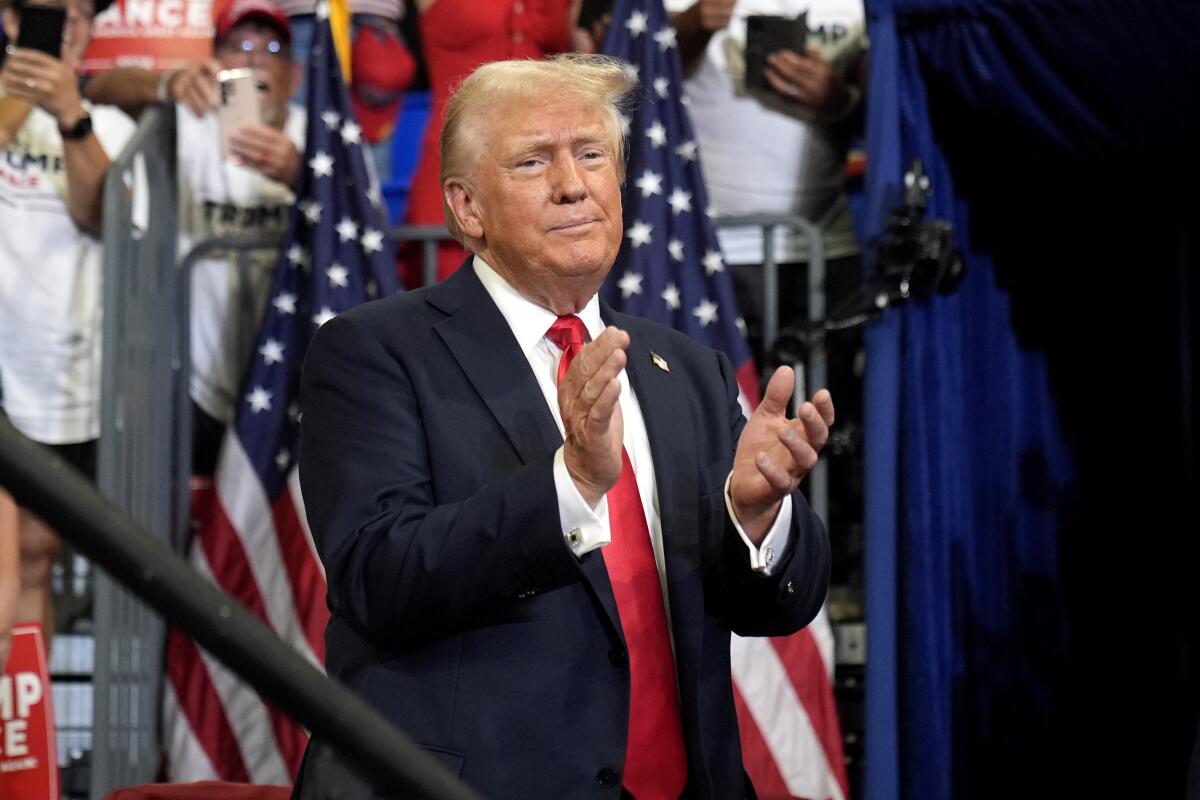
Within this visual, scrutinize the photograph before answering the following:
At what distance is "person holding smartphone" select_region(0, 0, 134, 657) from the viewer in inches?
171

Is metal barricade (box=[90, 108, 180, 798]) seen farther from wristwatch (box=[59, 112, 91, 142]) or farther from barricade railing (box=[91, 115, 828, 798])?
wristwatch (box=[59, 112, 91, 142])

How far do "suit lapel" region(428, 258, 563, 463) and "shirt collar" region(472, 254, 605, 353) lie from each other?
16mm

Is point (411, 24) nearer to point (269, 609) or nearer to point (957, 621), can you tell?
point (269, 609)

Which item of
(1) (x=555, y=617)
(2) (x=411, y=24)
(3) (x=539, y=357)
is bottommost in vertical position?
(1) (x=555, y=617)

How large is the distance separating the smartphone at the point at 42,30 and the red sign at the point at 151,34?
0.69 m

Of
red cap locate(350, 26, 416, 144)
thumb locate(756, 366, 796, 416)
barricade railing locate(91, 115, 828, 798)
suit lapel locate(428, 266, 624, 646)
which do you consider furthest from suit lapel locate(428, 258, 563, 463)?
red cap locate(350, 26, 416, 144)

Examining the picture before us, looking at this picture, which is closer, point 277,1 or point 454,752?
point 454,752

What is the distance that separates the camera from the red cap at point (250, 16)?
4.52 m

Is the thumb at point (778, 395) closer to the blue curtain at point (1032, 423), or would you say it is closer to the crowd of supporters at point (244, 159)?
the blue curtain at point (1032, 423)

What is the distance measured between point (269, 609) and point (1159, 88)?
255 cm

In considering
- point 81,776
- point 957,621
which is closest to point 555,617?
point 957,621

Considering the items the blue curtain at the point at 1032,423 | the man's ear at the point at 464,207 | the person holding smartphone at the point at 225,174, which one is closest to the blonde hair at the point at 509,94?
the man's ear at the point at 464,207

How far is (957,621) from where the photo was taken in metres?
4.06

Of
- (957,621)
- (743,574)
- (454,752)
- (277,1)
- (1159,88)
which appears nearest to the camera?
(454,752)
